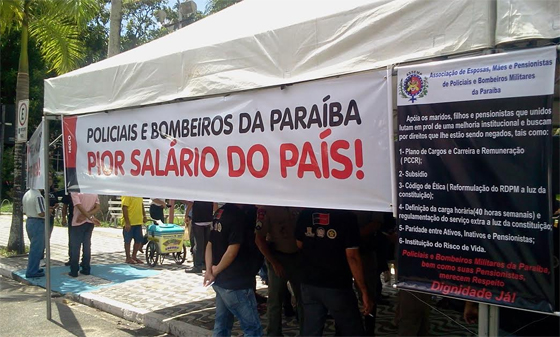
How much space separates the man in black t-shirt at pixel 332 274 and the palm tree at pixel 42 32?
9032 mm

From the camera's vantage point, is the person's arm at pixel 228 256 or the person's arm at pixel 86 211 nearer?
the person's arm at pixel 228 256

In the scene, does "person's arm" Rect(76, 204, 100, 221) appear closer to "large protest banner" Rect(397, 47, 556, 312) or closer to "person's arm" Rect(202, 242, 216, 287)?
"person's arm" Rect(202, 242, 216, 287)

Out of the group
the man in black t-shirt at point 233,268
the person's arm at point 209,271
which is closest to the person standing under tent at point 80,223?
the person's arm at point 209,271

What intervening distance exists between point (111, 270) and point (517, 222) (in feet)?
28.3

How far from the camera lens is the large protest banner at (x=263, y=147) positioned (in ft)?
11.0

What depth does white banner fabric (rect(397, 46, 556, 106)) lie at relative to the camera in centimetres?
265

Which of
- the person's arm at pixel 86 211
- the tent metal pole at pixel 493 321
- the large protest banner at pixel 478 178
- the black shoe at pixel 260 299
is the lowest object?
the black shoe at pixel 260 299

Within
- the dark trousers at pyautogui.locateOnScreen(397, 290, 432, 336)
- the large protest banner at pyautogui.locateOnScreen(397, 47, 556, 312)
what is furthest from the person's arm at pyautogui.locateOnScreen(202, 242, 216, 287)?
the large protest banner at pyautogui.locateOnScreen(397, 47, 556, 312)

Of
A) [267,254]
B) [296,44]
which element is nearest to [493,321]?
[296,44]

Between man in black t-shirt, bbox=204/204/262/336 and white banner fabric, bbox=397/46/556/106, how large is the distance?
191 cm

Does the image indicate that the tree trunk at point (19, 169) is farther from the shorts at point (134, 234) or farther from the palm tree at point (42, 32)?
the shorts at point (134, 234)

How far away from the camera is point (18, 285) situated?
8945 millimetres

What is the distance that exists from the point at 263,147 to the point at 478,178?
171 cm

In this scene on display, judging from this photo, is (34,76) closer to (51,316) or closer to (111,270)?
(111,270)
